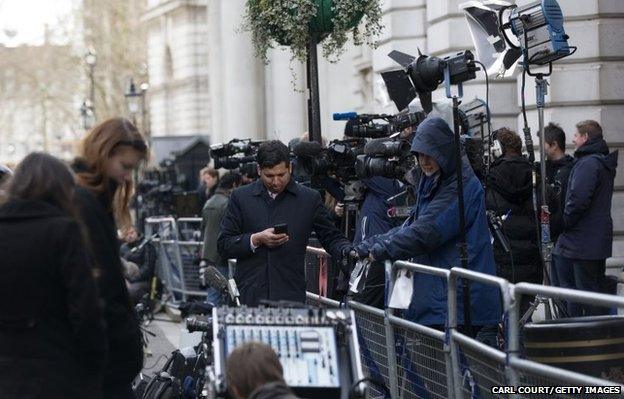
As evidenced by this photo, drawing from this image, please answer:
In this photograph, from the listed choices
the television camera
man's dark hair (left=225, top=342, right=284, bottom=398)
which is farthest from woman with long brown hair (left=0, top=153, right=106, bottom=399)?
the television camera

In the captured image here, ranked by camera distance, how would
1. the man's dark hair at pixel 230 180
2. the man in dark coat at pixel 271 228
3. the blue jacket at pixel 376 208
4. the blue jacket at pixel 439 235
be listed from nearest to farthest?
the blue jacket at pixel 439 235
the man in dark coat at pixel 271 228
the blue jacket at pixel 376 208
the man's dark hair at pixel 230 180

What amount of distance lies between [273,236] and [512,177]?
Result: 268 cm

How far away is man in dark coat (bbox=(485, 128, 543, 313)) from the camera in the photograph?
36.5 ft

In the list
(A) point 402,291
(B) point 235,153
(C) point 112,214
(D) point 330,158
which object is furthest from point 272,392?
(B) point 235,153

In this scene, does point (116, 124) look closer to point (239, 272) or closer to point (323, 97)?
point (239, 272)

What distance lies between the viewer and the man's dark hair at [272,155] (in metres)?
9.48

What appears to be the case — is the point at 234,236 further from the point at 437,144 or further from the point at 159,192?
the point at 159,192

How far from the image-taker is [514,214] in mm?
11359

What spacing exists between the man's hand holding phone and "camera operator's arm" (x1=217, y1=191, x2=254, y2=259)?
163 millimetres

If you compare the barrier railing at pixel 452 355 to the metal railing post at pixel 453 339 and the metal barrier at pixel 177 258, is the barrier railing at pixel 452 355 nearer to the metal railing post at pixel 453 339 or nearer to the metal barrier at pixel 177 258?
the metal railing post at pixel 453 339

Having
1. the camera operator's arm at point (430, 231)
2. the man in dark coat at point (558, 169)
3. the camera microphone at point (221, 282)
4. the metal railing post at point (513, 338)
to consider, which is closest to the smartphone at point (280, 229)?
the camera microphone at point (221, 282)

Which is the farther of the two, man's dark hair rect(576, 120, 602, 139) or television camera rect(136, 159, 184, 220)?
television camera rect(136, 159, 184, 220)

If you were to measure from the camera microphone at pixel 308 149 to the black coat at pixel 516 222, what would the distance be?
131cm

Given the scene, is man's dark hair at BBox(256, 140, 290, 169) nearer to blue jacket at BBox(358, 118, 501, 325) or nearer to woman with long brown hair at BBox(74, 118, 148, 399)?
blue jacket at BBox(358, 118, 501, 325)
